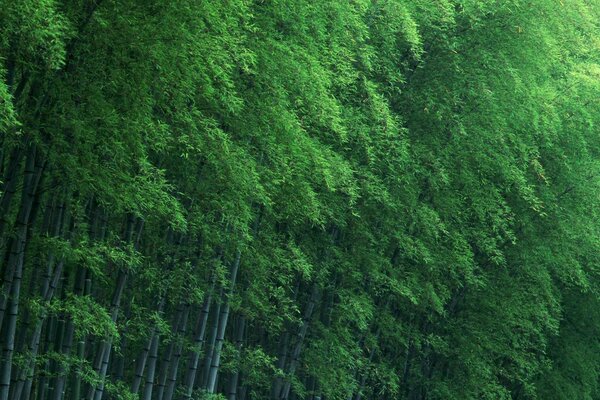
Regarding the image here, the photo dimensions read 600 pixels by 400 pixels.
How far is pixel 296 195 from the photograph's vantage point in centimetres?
920

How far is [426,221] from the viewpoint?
11812 millimetres

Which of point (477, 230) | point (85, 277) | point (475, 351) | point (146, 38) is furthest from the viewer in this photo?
point (475, 351)

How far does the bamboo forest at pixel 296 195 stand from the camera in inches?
268

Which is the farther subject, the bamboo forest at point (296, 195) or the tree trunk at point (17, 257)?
the tree trunk at point (17, 257)

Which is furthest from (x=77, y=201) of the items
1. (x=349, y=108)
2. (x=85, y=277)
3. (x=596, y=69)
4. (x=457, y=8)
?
(x=596, y=69)

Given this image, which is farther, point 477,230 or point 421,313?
point 421,313

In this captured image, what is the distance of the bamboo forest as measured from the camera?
6.81 m

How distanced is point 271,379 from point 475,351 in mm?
2901

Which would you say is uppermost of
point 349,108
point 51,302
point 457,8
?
point 457,8

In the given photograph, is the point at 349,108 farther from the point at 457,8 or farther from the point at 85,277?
the point at 85,277

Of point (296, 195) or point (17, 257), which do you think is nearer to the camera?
point (17, 257)

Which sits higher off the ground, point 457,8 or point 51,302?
point 457,8

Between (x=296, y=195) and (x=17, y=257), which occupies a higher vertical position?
(x=296, y=195)

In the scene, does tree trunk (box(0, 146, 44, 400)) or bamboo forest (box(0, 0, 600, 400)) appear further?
tree trunk (box(0, 146, 44, 400))
